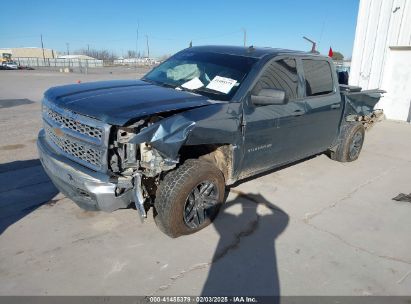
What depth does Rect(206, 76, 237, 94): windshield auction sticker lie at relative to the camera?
4085mm

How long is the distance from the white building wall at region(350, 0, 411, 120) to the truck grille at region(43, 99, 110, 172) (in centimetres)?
1118

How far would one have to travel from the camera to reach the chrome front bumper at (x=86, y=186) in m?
3.13

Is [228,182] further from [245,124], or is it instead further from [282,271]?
[282,271]

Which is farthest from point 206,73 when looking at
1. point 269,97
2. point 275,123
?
point 275,123

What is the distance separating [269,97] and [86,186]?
2.17m

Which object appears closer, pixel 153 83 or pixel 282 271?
pixel 282 271

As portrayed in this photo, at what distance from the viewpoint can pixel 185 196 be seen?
3.46 metres

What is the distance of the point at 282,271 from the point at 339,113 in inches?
138

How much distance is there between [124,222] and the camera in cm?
398

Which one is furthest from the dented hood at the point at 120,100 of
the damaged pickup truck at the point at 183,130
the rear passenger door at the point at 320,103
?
the rear passenger door at the point at 320,103

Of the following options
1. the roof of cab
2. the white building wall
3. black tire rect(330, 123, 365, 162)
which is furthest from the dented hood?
the white building wall

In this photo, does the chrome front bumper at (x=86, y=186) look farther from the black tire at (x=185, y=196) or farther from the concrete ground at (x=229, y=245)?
the concrete ground at (x=229, y=245)

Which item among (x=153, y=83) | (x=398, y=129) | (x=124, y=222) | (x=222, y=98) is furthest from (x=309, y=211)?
(x=398, y=129)

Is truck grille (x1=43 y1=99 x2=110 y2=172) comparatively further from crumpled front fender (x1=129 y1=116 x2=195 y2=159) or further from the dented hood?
Result: crumpled front fender (x1=129 y1=116 x2=195 y2=159)
